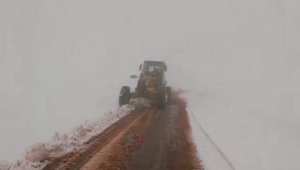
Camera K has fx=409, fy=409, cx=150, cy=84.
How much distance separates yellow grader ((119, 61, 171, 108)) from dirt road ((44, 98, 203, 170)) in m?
4.34

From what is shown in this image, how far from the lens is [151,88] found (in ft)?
65.5

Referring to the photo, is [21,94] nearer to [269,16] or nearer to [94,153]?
[94,153]

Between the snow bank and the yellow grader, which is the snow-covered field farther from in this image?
the yellow grader

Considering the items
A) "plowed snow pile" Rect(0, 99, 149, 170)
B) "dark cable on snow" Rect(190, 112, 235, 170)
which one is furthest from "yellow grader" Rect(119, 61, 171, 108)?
"dark cable on snow" Rect(190, 112, 235, 170)

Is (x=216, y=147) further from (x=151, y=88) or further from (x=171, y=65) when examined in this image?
(x=171, y=65)

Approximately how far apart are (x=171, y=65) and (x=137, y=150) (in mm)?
38661

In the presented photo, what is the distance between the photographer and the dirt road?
855cm

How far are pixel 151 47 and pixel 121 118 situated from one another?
46.1 meters

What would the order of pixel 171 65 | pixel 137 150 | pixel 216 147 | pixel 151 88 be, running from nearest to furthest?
pixel 137 150 → pixel 216 147 → pixel 151 88 → pixel 171 65

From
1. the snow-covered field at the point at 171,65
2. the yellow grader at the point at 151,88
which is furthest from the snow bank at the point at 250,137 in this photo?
the yellow grader at the point at 151,88

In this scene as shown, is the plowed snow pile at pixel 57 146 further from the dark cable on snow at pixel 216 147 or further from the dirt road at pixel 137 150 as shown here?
the dark cable on snow at pixel 216 147

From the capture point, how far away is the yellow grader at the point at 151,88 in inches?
747

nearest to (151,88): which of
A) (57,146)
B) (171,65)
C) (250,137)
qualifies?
(250,137)

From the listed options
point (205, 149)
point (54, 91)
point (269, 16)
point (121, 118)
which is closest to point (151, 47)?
point (269, 16)
